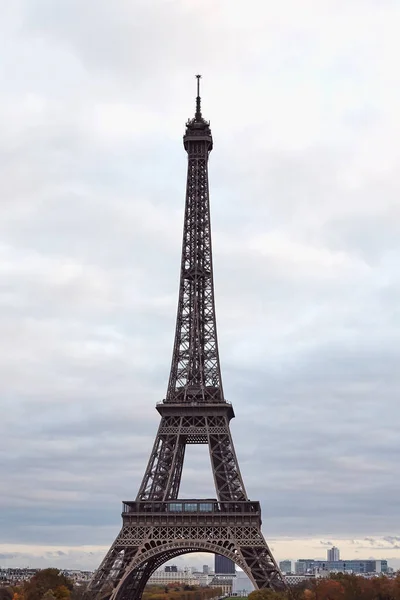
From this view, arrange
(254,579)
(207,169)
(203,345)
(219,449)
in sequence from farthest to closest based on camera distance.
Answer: (207,169) → (203,345) → (219,449) → (254,579)

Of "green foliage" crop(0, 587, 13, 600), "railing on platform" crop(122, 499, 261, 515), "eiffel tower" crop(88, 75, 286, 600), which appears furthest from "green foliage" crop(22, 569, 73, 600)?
"green foliage" crop(0, 587, 13, 600)

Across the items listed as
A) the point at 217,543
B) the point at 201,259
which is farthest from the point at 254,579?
the point at 201,259

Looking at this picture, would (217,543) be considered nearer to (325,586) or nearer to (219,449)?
(219,449)

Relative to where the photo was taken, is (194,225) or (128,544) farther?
(194,225)

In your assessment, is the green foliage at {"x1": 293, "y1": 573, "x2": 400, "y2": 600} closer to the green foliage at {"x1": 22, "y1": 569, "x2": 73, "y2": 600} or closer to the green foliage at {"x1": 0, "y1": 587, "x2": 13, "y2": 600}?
the green foliage at {"x1": 22, "y1": 569, "x2": 73, "y2": 600}

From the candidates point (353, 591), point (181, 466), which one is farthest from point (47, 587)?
point (353, 591)

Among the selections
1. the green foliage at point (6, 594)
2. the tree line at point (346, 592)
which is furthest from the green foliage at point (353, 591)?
the green foliage at point (6, 594)

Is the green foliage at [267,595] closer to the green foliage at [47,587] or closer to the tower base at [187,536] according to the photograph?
the tower base at [187,536]

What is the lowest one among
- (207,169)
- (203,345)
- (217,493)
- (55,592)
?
(55,592)
